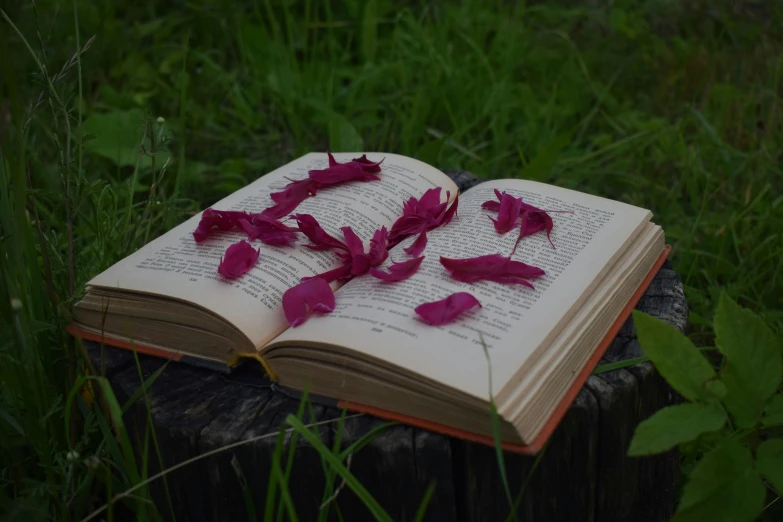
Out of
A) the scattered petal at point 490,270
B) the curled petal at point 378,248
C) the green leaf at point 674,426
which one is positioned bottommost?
the green leaf at point 674,426

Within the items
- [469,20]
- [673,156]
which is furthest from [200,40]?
[673,156]

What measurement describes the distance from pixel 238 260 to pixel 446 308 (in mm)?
373

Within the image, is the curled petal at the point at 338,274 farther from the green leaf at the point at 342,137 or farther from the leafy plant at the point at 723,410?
the green leaf at the point at 342,137

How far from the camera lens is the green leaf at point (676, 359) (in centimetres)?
116

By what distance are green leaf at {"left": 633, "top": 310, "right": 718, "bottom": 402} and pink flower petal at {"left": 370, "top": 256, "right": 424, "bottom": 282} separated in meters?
0.36

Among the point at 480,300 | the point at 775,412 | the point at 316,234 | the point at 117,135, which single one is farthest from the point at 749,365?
the point at 117,135

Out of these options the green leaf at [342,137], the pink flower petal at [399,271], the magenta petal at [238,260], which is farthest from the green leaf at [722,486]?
the green leaf at [342,137]

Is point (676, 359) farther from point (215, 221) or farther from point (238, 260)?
point (215, 221)

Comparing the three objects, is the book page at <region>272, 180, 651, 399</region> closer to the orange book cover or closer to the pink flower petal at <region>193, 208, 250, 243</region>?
the orange book cover

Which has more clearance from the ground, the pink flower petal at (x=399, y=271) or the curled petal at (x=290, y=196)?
the pink flower petal at (x=399, y=271)

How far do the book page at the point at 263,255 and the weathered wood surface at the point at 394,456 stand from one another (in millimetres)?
124

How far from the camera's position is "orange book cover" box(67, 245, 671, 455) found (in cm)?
110

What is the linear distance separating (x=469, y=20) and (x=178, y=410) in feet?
8.61

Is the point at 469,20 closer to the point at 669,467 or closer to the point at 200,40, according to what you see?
the point at 200,40
